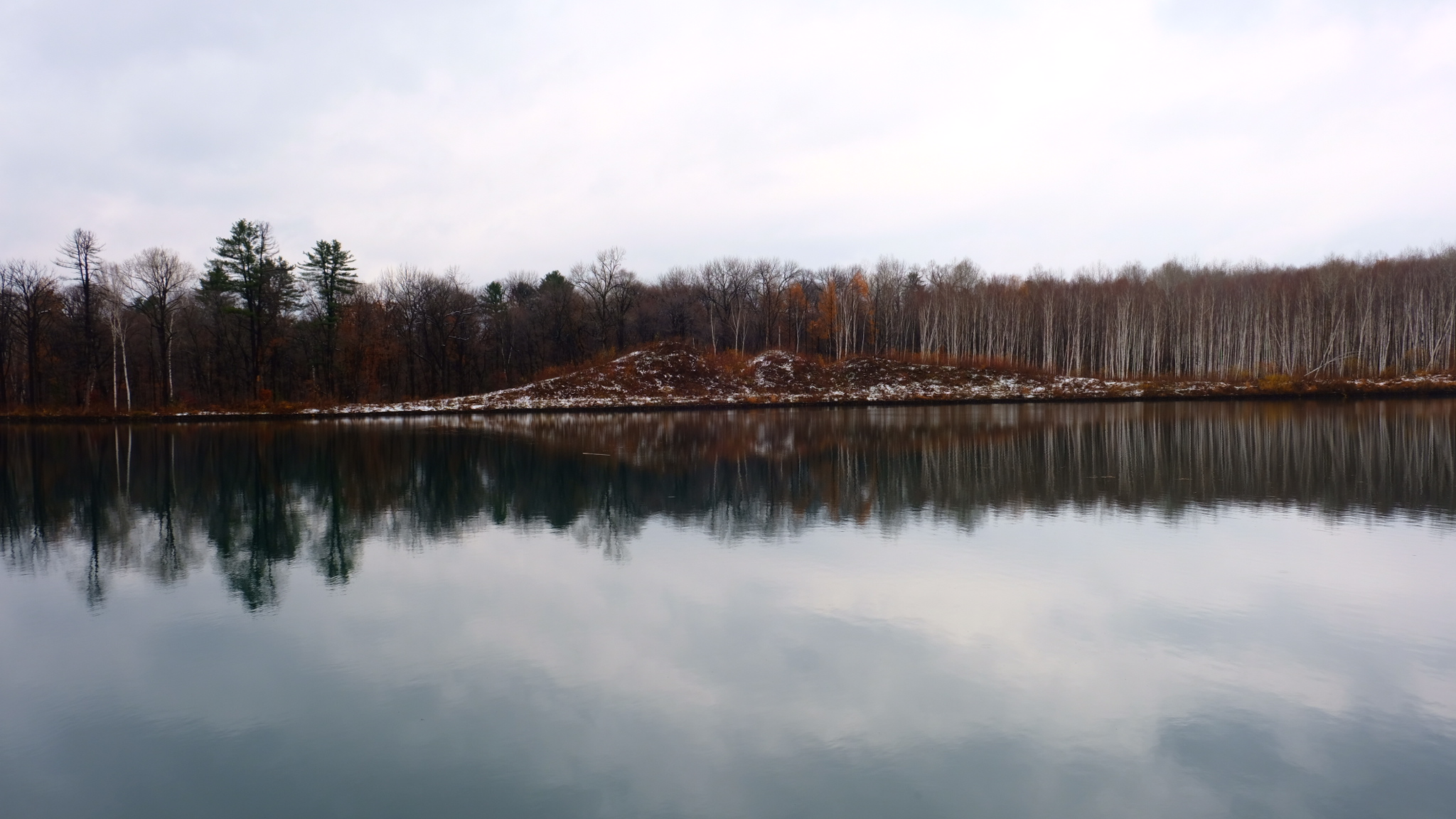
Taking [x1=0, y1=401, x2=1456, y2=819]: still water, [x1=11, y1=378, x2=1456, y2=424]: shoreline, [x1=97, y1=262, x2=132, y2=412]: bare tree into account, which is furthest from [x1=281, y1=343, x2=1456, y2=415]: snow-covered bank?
[x1=0, y1=401, x2=1456, y2=819]: still water

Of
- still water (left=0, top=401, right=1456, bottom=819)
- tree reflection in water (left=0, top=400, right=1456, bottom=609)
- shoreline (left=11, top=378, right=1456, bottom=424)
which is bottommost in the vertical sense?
still water (left=0, top=401, right=1456, bottom=819)

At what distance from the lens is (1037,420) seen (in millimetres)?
39875

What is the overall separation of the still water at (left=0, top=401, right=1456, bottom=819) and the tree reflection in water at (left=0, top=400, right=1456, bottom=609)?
7.2 inches

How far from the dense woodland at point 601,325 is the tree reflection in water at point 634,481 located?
26631 mm

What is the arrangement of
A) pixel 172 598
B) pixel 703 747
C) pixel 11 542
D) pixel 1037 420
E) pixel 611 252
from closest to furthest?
pixel 703 747, pixel 172 598, pixel 11 542, pixel 1037 420, pixel 611 252

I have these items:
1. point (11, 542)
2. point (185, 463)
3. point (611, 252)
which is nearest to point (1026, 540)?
point (11, 542)

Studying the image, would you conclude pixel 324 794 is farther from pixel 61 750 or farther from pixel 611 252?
pixel 611 252

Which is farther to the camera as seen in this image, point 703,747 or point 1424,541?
point 1424,541

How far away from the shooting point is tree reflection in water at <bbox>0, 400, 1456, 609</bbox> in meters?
14.7

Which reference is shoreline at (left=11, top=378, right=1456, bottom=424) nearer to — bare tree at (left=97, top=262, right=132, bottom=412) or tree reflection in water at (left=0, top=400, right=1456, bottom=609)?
bare tree at (left=97, top=262, right=132, bottom=412)

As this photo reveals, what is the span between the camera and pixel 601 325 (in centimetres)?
8219

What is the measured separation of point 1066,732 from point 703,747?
289 cm

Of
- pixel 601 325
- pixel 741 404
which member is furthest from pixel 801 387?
pixel 601 325

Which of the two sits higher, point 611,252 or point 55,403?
point 611,252
